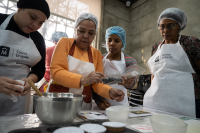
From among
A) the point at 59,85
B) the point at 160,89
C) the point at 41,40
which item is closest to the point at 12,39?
the point at 41,40

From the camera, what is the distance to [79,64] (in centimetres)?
117

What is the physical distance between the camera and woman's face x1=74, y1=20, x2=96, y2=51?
1.18m

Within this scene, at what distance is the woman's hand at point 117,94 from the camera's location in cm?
103

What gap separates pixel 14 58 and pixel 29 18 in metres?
0.34

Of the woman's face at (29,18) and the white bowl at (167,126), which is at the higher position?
the woman's face at (29,18)

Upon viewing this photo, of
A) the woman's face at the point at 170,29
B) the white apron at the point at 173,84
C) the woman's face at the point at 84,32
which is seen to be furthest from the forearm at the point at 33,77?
the woman's face at the point at 170,29

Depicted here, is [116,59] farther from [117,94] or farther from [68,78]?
[68,78]

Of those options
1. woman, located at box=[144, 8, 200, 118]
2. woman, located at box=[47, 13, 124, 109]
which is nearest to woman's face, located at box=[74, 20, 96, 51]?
woman, located at box=[47, 13, 124, 109]

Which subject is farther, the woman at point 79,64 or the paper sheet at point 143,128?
the woman at point 79,64

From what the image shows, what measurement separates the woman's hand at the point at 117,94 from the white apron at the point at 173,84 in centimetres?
41

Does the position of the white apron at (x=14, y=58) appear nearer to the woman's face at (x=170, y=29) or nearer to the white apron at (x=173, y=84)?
the white apron at (x=173, y=84)

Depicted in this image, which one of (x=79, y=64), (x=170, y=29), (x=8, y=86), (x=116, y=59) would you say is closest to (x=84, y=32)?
(x=79, y=64)

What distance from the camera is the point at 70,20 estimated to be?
3363 mm

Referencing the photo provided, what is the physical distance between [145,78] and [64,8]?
266cm
